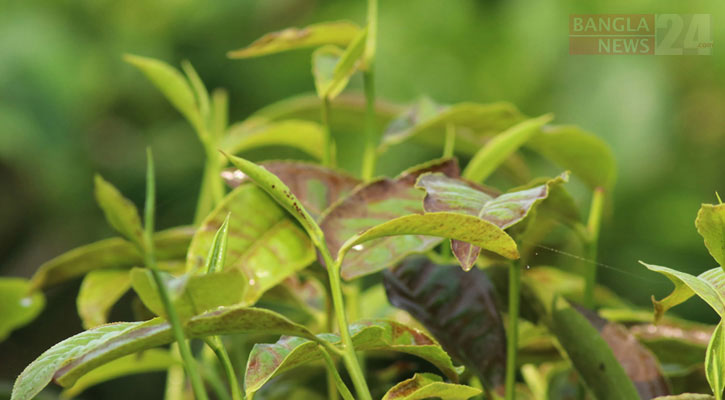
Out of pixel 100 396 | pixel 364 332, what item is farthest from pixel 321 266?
pixel 100 396

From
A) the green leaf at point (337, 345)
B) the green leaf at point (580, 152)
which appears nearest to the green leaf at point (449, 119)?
the green leaf at point (580, 152)

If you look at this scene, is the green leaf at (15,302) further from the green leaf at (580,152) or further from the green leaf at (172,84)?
the green leaf at (580,152)

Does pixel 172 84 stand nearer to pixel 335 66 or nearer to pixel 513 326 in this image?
pixel 335 66

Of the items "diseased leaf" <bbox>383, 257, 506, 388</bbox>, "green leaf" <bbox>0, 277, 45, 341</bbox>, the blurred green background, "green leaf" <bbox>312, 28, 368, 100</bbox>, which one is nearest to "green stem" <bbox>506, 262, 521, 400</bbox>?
"diseased leaf" <bbox>383, 257, 506, 388</bbox>

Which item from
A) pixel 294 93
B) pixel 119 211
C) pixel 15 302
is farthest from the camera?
pixel 294 93

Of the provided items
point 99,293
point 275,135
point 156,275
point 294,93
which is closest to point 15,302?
point 99,293

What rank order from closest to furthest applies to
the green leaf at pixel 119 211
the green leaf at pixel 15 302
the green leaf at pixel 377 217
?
1. the green leaf at pixel 119 211
2. the green leaf at pixel 377 217
3. the green leaf at pixel 15 302
